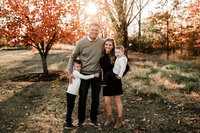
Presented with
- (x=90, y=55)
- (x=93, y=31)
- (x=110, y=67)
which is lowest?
(x=110, y=67)

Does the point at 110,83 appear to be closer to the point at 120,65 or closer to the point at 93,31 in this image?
the point at 120,65

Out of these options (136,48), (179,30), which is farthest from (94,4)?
Answer: (136,48)

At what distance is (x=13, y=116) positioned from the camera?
4.45 meters

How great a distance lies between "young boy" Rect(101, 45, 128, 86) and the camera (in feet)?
11.1

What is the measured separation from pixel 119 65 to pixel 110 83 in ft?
1.41

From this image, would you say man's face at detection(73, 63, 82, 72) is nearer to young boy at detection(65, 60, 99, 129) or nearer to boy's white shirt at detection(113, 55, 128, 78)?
young boy at detection(65, 60, 99, 129)

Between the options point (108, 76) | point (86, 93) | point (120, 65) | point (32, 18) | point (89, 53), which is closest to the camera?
point (120, 65)

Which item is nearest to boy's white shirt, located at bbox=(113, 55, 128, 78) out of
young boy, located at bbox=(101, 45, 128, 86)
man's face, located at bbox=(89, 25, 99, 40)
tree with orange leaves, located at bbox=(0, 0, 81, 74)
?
young boy, located at bbox=(101, 45, 128, 86)

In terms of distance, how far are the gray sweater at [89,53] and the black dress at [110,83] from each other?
14 cm

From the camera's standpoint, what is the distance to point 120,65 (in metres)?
3.43

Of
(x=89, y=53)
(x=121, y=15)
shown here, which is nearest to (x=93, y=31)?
(x=89, y=53)

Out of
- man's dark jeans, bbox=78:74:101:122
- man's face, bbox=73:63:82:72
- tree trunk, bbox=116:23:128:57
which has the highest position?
tree trunk, bbox=116:23:128:57

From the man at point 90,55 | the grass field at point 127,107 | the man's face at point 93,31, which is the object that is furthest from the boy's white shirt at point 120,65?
the grass field at point 127,107

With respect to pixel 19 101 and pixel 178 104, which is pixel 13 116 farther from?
pixel 178 104
